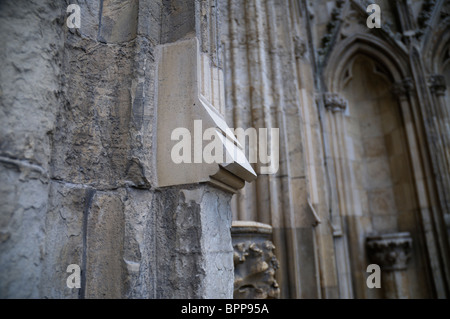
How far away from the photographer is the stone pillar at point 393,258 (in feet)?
17.5

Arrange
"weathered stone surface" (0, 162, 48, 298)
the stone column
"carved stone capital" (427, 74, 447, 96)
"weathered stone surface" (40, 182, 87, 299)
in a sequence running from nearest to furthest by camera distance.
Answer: "weathered stone surface" (0, 162, 48, 298)
"weathered stone surface" (40, 182, 87, 299)
the stone column
"carved stone capital" (427, 74, 447, 96)

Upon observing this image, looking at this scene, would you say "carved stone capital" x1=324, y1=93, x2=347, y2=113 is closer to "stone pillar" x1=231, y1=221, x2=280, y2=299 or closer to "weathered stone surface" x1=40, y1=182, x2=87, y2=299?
"stone pillar" x1=231, y1=221, x2=280, y2=299

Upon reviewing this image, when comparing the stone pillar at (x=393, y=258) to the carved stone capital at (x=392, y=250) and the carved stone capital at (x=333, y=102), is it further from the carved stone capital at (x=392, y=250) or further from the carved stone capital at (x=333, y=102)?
the carved stone capital at (x=333, y=102)

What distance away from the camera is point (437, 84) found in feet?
19.5

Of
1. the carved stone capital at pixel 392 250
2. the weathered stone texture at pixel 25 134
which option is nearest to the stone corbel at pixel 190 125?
the weathered stone texture at pixel 25 134

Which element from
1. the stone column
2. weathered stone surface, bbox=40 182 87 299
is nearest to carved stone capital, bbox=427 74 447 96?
the stone column

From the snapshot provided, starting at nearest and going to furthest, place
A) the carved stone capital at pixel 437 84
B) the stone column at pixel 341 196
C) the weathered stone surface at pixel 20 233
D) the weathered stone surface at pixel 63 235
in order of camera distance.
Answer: the weathered stone surface at pixel 20 233 → the weathered stone surface at pixel 63 235 → the stone column at pixel 341 196 → the carved stone capital at pixel 437 84

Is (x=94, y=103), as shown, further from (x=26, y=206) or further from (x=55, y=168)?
(x=26, y=206)

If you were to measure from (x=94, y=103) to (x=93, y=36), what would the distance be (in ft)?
0.99

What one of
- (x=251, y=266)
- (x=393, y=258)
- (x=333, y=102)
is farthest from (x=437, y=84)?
(x=251, y=266)

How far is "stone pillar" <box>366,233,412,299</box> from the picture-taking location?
5.34 m

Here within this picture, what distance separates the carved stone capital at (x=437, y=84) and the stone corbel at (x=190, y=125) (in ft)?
18.5

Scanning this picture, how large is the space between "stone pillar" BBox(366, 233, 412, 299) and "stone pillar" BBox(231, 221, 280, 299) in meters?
3.15

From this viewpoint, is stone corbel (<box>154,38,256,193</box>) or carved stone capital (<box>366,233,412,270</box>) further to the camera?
carved stone capital (<box>366,233,412,270</box>)
